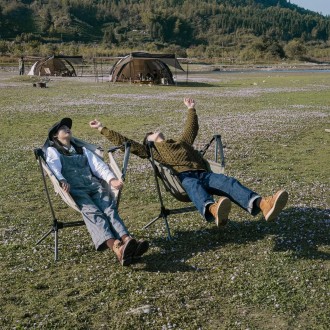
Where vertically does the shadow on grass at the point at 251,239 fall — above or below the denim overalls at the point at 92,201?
below

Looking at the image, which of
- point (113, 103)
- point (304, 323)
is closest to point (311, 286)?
point (304, 323)

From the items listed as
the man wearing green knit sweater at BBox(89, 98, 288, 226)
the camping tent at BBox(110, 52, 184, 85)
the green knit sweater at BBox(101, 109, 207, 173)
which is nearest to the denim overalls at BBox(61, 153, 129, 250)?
the green knit sweater at BBox(101, 109, 207, 173)

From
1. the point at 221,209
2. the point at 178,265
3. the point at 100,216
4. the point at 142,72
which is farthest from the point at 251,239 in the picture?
the point at 142,72

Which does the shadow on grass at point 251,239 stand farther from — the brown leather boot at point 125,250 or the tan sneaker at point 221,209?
the tan sneaker at point 221,209

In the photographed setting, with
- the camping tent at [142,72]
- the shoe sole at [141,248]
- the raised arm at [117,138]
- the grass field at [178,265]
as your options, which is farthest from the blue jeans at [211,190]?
the camping tent at [142,72]

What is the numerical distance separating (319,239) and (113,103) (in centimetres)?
2339

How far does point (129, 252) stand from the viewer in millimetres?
6000

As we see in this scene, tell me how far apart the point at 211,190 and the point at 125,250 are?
1872 millimetres

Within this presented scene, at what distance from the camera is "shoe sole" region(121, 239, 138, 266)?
5.92m

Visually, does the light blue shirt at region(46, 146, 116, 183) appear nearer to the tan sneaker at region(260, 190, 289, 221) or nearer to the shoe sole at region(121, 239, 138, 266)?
the shoe sole at region(121, 239, 138, 266)

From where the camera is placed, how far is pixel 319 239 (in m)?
Result: 7.03

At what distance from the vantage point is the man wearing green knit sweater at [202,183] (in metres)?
6.21

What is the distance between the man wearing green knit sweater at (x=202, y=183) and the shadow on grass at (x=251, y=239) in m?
0.66

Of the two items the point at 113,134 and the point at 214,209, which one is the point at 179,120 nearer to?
the point at 113,134
